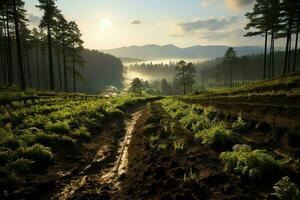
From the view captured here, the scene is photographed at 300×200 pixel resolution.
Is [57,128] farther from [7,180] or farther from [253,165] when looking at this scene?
[253,165]

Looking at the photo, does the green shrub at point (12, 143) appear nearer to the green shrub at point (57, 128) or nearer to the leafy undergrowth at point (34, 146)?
the leafy undergrowth at point (34, 146)

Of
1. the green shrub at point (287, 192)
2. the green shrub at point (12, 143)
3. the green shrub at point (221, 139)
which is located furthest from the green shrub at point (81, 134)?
the green shrub at point (287, 192)

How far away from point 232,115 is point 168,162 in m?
7.93

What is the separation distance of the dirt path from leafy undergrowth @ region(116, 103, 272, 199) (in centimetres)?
38

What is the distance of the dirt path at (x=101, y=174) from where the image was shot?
7023 millimetres

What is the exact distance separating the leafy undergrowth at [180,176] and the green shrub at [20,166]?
310 cm

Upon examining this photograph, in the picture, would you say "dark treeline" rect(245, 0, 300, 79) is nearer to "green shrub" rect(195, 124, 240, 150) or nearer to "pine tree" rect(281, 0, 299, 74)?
"pine tree" rect(281, 0, 299, 74)

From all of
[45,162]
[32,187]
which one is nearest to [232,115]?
[45,162]

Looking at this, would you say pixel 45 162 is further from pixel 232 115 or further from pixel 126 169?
pixel 232 115

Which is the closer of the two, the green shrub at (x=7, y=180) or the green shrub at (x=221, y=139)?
the green shrub at (x=7, y=180)

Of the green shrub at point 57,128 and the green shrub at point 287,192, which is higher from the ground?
the green shrub at point 287,192

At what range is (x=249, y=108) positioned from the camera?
654 inches

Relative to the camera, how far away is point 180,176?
739 cm

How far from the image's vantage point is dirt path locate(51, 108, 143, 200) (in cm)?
702
